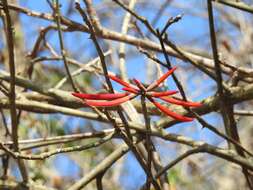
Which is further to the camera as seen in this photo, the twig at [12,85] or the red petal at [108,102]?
the twig at [12,85]

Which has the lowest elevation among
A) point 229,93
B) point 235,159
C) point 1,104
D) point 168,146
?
point 235,159

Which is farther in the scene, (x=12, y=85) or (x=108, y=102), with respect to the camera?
(x=12, y=85)

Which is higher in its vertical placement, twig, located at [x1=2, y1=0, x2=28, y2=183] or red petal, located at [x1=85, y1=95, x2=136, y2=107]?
twig, located at [x1=2, y1=0, x2=28, y2=183]

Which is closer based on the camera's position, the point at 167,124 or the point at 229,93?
the point at 229,93

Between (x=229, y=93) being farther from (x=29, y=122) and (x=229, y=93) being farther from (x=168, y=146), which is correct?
(x=168, y=146)

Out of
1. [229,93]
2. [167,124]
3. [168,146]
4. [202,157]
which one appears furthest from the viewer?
[168,146]

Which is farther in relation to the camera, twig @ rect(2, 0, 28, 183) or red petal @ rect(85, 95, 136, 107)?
twig @ rect(2, 0, 28, 183)

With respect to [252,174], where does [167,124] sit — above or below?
above

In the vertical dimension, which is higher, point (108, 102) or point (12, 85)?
point (12, 85)

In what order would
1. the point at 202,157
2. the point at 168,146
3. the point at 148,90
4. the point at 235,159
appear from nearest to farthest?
1. the point at 148,90
2. the point at 235,159
3. the point at 202,157
4. the point at 168,146

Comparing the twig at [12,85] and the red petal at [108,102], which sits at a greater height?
the twig at [12,85]

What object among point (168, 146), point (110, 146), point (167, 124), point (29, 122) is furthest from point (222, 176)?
point (167, 124)
